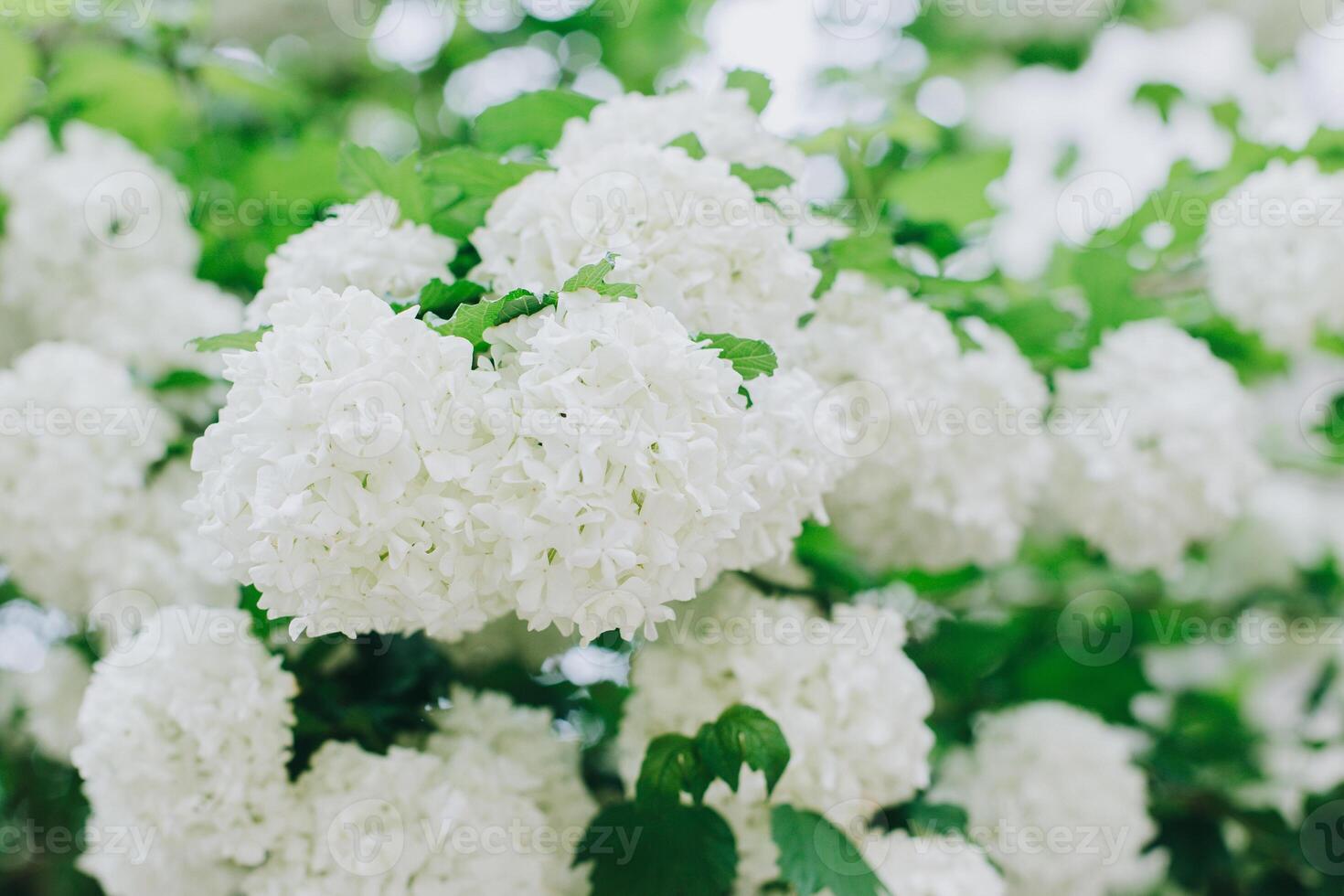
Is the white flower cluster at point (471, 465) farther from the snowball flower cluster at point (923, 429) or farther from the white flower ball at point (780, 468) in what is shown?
the snowball flower cluster at point (923, 429)

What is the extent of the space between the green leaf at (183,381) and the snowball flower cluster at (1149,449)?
95 centimetres

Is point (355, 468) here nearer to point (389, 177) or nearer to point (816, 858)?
point (389, 177)

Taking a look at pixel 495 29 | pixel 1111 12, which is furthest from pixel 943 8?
pixel 495 29

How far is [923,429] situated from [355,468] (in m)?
0.58

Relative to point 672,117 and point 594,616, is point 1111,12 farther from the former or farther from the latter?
point 594,616

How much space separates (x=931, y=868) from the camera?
0.92 m

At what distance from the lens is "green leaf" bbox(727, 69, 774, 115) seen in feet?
3.13

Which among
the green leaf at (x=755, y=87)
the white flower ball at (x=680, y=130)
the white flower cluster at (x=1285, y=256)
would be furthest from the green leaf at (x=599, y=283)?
the white flower cluster at (x=1285, y=256)

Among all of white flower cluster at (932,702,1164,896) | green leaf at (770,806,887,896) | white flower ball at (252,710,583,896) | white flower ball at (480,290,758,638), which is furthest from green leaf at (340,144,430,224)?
white flower cluster at (932,702,1164,896)

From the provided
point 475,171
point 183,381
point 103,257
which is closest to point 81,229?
point 103,257

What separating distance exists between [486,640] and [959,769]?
1.80 ft

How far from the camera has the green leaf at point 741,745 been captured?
2.62ft

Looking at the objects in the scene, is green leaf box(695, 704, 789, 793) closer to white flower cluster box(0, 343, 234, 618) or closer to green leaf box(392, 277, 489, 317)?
green leaf box(392, 277, 489, 317)

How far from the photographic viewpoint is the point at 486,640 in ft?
3.60
